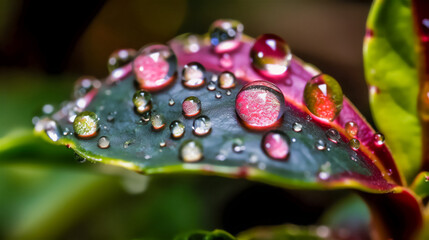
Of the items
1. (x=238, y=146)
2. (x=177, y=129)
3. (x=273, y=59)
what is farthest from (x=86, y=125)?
(x=273, y=59)

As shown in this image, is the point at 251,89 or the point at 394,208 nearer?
the point at 251,89

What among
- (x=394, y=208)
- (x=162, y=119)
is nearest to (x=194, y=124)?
(x=162, y=119)

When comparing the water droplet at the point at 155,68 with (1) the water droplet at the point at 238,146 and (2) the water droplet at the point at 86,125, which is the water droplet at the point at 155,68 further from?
(1) the water droplet at the point at 238,146

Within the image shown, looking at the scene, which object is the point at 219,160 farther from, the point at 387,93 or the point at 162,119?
the point at 387,93

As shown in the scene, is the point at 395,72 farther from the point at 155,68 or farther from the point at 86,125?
the point at 86,125

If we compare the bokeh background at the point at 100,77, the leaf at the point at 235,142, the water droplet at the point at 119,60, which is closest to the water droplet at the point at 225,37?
the leaf at the point at 235,142

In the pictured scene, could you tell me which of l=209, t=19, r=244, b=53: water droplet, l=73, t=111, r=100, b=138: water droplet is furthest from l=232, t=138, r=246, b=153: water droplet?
l=209, t=19, r=244, b=53: water droplet
